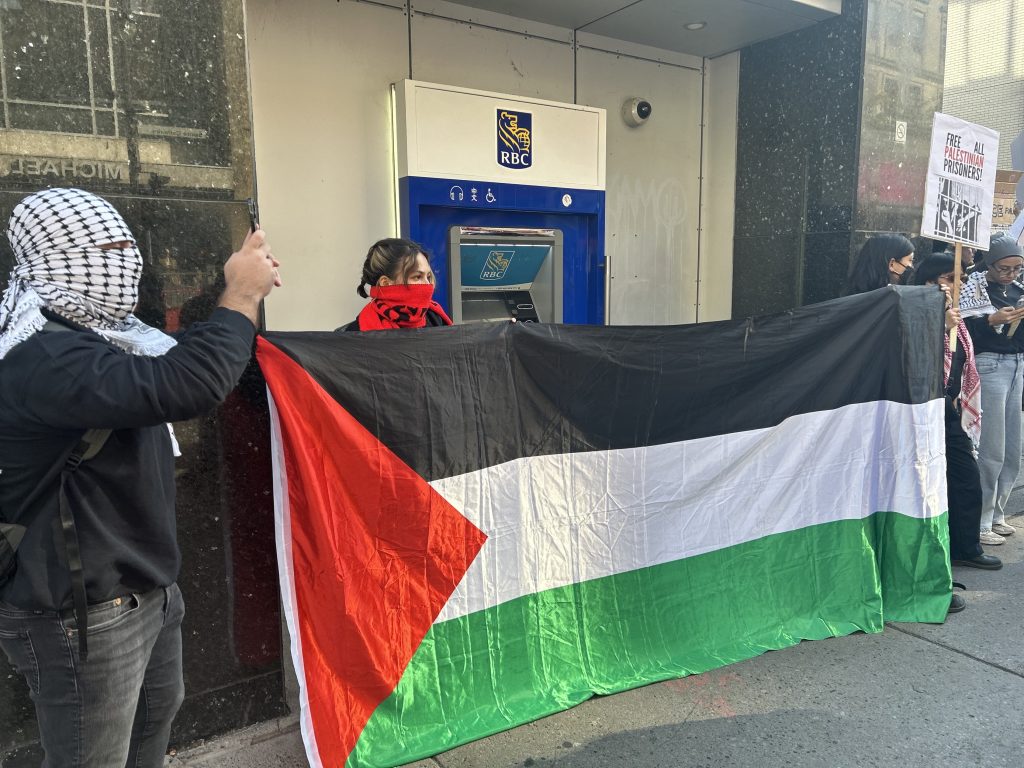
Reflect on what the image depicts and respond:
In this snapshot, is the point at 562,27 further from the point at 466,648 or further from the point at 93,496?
the point at 93,496

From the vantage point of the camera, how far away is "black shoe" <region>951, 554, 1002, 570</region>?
4340 millimetres

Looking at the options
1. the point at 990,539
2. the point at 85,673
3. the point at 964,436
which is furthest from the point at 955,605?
the point at 85,673

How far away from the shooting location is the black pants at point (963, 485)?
4.34 meters

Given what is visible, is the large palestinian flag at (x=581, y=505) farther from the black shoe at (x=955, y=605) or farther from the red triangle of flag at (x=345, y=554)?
the black shoe at (x=955, y=605)

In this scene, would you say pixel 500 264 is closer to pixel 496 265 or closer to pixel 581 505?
pixel 496 265

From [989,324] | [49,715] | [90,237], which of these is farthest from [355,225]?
[989,324]

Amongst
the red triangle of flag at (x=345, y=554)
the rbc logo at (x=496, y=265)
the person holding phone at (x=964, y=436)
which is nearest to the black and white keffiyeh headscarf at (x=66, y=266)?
the red triangle of flag at (x=345, y=554)

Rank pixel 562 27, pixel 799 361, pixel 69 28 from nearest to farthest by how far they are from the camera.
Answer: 1. pixel 69 28
2. pixel 799 361
3. pixel 562 27

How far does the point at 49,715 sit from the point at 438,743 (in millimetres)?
1321

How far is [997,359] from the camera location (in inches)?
183

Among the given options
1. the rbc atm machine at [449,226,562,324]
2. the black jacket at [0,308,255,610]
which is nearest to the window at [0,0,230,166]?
the black jacket at [0,308,255,610]

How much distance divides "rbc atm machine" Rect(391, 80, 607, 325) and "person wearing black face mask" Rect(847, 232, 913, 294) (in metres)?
1.64

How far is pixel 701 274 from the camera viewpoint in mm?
6066

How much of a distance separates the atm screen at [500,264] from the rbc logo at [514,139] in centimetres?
49
